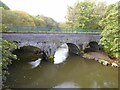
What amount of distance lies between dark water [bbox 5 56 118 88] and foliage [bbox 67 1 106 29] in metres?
16.5

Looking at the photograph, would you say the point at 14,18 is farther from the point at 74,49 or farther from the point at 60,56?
the point at 74,49

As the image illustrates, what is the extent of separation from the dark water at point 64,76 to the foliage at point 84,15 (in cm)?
1646

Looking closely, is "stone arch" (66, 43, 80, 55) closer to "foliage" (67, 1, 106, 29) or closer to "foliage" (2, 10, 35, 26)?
"foliage" (67, 1, 106, 29)

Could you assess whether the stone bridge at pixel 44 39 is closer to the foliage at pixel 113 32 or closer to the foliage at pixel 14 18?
the foliage at pixel 113 32

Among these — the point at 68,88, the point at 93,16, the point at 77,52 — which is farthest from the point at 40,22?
the point at 68,88

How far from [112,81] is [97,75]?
9.79ft

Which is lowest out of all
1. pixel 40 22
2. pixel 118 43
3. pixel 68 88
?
pixel 68 88

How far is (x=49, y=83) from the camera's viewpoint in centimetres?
2305

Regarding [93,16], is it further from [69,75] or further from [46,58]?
[69,75]

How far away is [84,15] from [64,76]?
24.9 m

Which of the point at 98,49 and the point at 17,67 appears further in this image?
the point at 98,49

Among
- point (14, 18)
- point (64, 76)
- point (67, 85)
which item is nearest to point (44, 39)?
point (64, 76)

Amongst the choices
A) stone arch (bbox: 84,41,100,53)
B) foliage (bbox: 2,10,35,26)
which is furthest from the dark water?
foliage (bbox: 2,10,35,26)

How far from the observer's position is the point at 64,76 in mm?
26156
